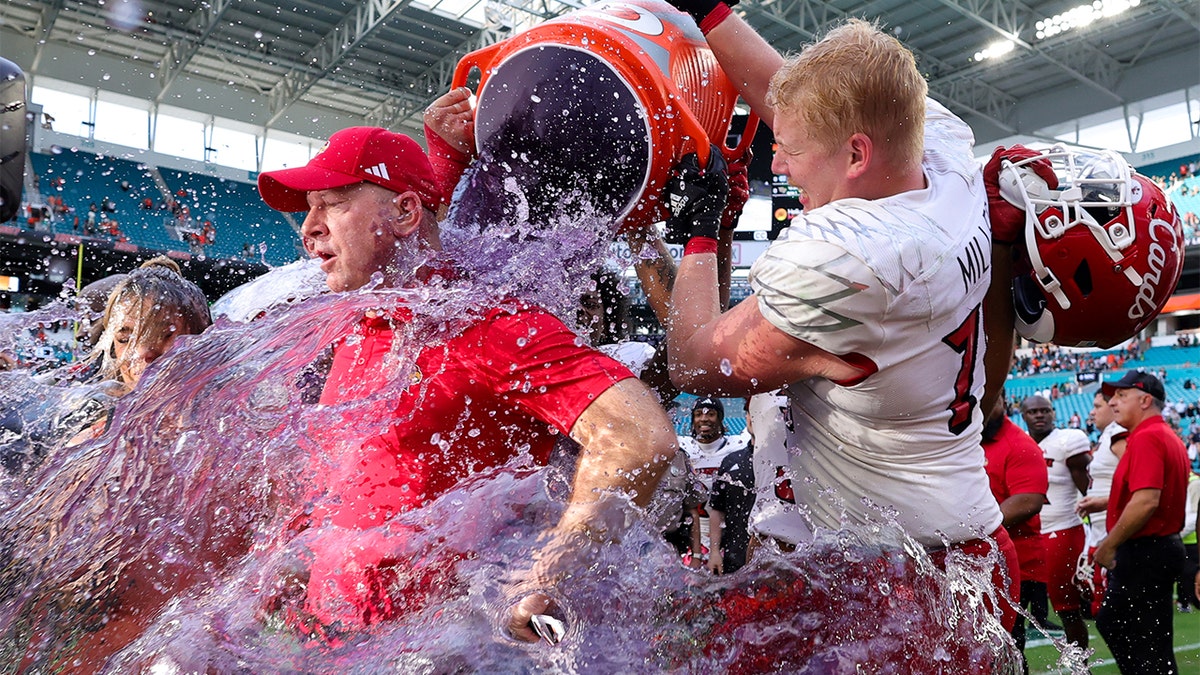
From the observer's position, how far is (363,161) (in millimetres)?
2037

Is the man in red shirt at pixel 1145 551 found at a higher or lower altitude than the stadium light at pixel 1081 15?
lower

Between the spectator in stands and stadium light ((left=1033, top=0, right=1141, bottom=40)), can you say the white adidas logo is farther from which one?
stadium light ((left=1033, top=0, right=1141, bottom=40))

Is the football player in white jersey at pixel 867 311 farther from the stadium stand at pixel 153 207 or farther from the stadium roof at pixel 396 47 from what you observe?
the stadium stand at pixel 153 207

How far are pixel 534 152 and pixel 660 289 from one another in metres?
0.48

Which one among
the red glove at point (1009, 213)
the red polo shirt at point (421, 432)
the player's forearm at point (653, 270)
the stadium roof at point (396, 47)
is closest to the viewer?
the red polo shirt at point (421, 432)

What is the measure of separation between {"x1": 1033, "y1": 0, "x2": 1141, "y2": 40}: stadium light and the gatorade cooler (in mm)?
25664

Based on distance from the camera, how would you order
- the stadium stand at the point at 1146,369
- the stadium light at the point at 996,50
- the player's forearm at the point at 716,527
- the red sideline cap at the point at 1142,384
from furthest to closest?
the stadium light at the point at 996,50 → the stadium stand at the point at 1146,369 → the player's forearm at the point at 716,527 → the red sideline cap at the point at 1142,384

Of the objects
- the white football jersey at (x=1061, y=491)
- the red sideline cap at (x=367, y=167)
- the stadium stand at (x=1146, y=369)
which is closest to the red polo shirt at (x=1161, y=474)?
the white football jersey at (x=1061, y=491)

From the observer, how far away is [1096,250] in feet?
5.81

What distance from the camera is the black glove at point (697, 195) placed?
2.00 metres

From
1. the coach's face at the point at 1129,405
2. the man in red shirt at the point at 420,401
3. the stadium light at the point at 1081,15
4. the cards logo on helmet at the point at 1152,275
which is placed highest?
the stadium light at the point at 1081,15

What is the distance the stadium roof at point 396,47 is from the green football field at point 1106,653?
1342 centimetres

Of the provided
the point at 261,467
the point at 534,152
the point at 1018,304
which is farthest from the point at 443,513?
the point at 1018,304

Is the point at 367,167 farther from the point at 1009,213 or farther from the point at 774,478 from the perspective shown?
the point at 1009,213
